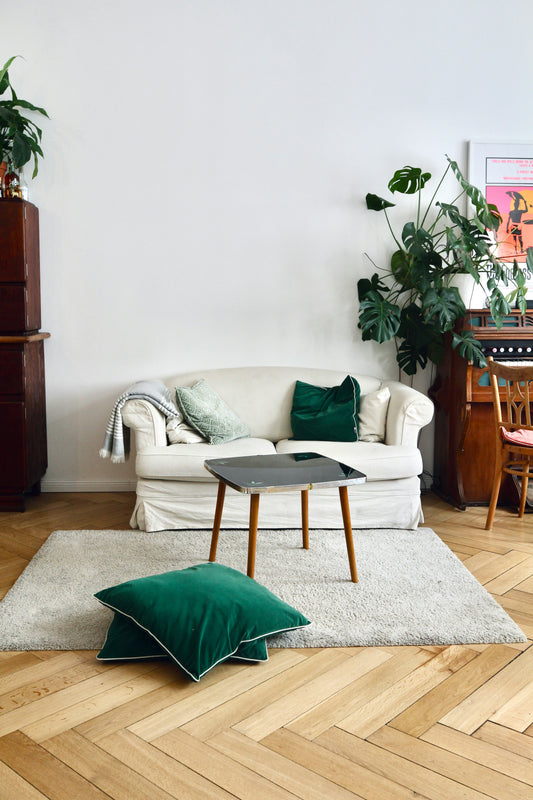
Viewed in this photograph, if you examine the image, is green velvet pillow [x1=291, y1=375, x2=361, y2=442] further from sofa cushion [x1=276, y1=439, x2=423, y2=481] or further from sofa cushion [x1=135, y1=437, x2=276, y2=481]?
sofa cushion [x1=135, y1=437, x2=276, y2=481]

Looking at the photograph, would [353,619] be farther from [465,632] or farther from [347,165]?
[347,165]

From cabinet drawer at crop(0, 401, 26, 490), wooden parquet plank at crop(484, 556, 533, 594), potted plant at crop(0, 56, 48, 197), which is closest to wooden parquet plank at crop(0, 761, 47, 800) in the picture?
wooden parquet plank at crop(484, 556, 533, 594)

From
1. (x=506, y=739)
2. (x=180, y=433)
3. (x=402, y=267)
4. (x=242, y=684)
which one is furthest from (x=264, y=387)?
(x=506, y=739)

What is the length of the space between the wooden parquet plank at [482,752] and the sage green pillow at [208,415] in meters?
2.12

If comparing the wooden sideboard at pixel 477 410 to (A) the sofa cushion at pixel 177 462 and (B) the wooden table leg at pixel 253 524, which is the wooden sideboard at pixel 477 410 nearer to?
(A) the sofa cushion at pixel 177 462

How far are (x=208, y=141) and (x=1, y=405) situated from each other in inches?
75.2

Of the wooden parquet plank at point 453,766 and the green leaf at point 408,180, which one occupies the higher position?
the green leaf at point 408,180

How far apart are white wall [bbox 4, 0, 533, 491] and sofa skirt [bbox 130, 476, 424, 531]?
36.0 inches

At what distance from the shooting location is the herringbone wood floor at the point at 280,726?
167 centimetres

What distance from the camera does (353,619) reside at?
255cm

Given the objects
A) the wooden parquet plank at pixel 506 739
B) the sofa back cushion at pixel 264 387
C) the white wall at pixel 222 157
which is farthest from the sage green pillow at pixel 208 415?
the wooden parquet plank at pixel 506 739

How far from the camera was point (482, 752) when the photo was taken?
1.80 metres

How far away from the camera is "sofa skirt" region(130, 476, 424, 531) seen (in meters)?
3.56

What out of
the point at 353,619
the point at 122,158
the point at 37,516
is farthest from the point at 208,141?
the point at 353,619
